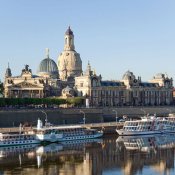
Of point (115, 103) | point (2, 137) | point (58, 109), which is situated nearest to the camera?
point (2, 137)

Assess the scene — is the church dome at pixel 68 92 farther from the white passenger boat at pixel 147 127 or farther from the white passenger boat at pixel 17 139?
the white passenger boat at pixel 17 139

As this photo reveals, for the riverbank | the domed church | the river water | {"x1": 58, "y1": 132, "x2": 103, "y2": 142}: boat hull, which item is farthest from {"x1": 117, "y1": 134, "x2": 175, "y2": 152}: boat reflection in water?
the domed church

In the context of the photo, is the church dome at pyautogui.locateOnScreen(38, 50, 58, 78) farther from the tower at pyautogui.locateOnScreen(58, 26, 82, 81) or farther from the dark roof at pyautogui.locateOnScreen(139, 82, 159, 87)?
the dark roof at pyautogui.locateOnScreen(139, 82, 159, 87)

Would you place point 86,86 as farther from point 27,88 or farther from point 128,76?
point 27,88

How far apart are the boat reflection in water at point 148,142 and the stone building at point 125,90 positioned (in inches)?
1676

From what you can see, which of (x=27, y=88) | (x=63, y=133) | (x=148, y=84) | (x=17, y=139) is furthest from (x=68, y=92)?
(x=17, y=139)

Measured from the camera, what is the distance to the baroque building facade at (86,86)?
12181 cm

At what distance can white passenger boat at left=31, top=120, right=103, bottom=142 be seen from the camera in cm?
6888

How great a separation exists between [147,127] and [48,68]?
2429 inches

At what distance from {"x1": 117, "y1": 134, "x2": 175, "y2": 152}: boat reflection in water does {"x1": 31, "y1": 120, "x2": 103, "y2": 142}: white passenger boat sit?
164 inches

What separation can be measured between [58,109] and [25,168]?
44894 mm

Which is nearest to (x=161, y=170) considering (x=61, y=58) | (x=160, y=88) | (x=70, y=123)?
(x=70, y=123)

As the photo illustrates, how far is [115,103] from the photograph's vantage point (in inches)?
4958

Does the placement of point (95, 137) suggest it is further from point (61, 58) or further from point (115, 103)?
point (61, 58)
